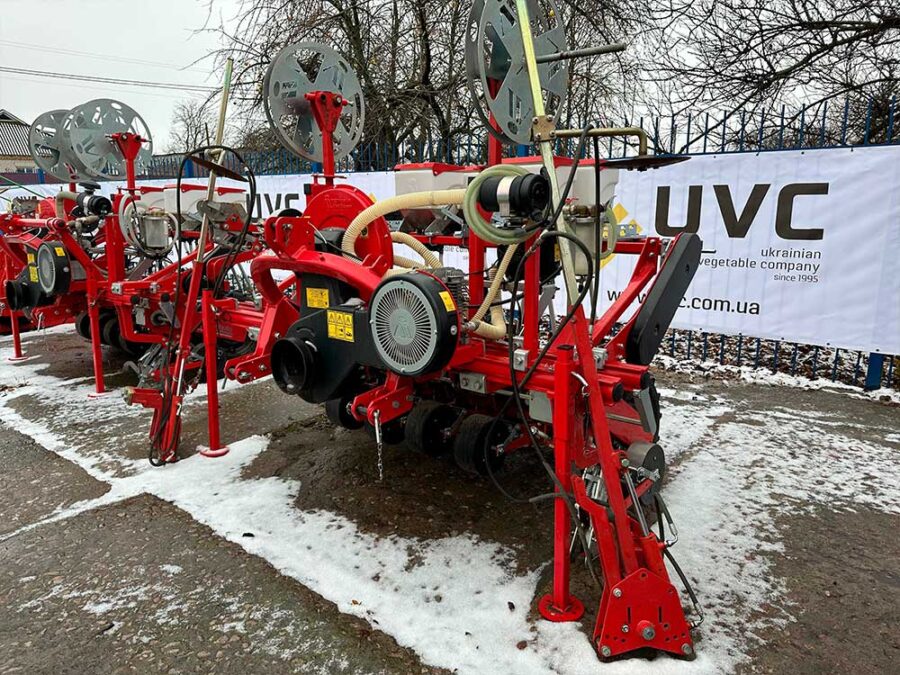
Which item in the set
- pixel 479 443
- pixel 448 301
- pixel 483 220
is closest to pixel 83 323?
pixel 479 443

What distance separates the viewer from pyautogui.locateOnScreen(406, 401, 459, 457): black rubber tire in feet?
11.0

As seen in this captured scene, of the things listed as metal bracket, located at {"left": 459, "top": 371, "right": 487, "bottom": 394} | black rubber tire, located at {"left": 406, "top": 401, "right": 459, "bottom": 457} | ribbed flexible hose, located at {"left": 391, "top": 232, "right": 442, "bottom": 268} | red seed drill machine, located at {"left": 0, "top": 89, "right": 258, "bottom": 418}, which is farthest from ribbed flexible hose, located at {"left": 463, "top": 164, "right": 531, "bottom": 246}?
red seed drill machine, located at {"left": 0, "top": 89, "right": 258, "bottom": 418}

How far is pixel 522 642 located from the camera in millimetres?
2324

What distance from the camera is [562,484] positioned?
2.32m

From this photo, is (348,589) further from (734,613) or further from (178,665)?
(734,613)

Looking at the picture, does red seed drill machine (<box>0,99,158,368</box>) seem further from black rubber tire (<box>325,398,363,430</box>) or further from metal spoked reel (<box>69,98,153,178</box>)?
black rubber tire (<box>325,398,363,430</box>)

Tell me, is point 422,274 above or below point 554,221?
below

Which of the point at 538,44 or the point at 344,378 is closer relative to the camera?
the point at 538,44

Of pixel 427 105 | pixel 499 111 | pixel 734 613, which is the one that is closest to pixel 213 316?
pixel 499 111

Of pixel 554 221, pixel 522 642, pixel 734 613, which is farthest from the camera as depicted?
pixel 734 613

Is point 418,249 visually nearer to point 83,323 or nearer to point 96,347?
point 96,347

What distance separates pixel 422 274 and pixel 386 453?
1741 millimetres

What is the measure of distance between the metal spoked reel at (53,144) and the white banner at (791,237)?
5.47 metres

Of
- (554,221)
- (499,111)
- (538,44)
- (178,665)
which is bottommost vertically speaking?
(178,665)
